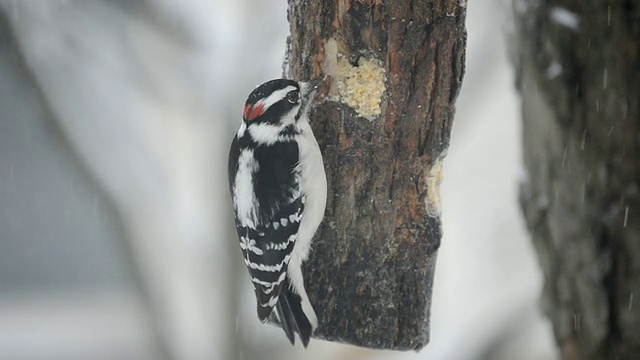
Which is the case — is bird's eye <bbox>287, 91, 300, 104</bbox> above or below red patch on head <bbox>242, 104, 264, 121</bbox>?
above

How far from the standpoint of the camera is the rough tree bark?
228cm

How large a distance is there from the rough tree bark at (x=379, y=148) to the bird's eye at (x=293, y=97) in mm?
176

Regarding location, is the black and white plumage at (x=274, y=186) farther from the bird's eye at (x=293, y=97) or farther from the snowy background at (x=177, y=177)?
the snowy background at (x=177, y=177)

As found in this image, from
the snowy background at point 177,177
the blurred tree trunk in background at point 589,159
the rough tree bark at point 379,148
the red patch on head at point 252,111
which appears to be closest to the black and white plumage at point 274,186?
the red patch on head at point 252,111

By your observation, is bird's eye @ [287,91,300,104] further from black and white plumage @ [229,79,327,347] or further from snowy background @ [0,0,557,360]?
snowy background @ [0,0,557,360]

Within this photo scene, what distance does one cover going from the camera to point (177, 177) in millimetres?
5152

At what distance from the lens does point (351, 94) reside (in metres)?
2.32

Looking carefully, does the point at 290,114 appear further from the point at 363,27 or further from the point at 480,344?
the point at 480,344

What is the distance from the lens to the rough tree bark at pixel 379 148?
2.28 meters

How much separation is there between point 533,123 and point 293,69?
3.36 ft

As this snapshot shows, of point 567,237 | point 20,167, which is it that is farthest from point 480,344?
point 20,167

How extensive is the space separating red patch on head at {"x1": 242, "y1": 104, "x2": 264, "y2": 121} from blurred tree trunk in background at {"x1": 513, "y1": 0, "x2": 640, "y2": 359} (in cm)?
115

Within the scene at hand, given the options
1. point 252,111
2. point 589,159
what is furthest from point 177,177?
point 252,111

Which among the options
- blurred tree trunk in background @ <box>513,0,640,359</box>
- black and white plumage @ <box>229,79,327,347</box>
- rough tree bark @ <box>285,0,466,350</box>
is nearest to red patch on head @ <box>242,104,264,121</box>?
black and white plumage @ <box>229,79,327,347</box>
